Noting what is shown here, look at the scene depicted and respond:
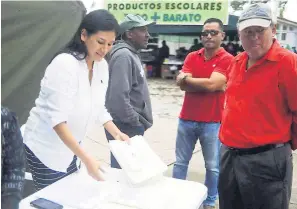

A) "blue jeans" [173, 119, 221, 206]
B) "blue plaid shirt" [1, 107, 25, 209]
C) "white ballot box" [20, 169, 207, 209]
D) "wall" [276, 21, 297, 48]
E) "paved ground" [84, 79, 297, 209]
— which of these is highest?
"wall" [276, 21, 297, 48]

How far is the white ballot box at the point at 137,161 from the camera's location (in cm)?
173

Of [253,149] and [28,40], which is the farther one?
[28,40]

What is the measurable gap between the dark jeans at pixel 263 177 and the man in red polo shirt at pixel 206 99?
0.90 meters

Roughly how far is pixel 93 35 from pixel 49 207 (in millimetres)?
875

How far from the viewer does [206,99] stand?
10.1ft

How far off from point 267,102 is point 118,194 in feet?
3.18

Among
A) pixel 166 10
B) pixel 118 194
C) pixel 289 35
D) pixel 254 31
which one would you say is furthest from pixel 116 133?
pixel 289 35

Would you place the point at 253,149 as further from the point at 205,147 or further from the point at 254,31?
the point at 205,147

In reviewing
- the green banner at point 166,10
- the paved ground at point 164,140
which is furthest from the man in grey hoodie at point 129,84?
the green banner at point 166,10

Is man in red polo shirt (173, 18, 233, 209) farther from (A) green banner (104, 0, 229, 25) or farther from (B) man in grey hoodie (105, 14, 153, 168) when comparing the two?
(A) green banner (104, 0, 229, 25)

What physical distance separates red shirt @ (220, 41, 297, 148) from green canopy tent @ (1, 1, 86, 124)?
1351 millimetres

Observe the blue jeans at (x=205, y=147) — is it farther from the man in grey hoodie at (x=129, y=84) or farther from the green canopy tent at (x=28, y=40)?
the green canopy tent at (x=28, y=40)

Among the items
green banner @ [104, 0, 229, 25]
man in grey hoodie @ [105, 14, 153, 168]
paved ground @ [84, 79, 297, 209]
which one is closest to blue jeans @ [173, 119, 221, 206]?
man in grey hoodie @ [105, 14, 153, 168]

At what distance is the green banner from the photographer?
1193 centimetres
